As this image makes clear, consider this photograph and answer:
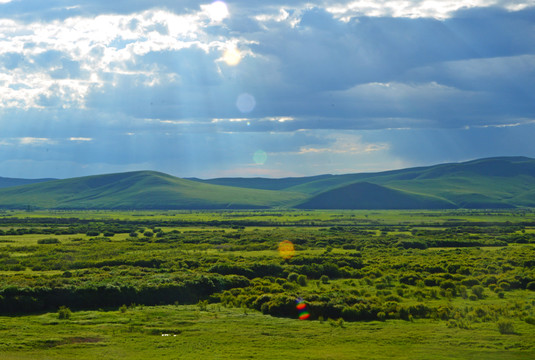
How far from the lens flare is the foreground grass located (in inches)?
1616

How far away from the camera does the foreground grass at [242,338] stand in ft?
99.9

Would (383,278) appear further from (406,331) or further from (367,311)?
(406,331)

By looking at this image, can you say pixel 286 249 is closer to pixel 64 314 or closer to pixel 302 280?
pixel 302 280

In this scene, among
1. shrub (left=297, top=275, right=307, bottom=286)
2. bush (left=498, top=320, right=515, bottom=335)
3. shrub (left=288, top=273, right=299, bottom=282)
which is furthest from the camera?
shrub (left=288, top=273, right=299, bottom=282)

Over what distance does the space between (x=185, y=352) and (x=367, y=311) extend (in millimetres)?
15145

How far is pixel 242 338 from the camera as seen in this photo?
34.1 meters

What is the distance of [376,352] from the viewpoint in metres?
30.6

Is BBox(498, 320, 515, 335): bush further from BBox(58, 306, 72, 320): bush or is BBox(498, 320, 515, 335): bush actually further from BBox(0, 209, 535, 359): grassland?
BBox(58, 306, 72, 320): bush

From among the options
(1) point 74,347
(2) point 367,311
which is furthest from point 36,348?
(2) point 367,311

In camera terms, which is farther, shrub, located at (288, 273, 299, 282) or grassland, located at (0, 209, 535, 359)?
shrub, located at (288, 273, 299, 282)

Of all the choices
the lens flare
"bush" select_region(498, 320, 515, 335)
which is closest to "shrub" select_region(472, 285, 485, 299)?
"bush" select_region(498, 320, 515, 335)

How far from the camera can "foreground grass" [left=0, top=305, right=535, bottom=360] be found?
99.9ft

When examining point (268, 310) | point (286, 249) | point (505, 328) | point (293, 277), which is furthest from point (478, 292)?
point (286, 249)

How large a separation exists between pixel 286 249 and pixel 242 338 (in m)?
60.4
